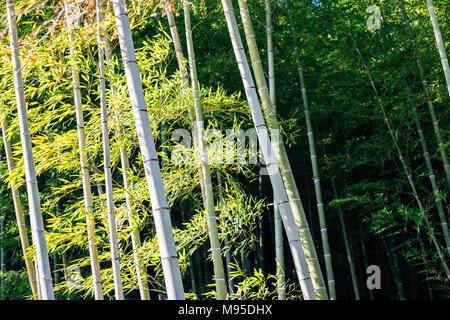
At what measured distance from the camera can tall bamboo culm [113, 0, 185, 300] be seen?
6.72ft

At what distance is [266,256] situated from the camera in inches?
388

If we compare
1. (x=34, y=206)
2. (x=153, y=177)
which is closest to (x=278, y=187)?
(x=153, y=177)

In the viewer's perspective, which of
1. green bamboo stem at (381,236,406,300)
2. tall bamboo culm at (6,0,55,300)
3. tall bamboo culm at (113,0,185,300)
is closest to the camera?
tall bamboo culm at (113,0,185,300)

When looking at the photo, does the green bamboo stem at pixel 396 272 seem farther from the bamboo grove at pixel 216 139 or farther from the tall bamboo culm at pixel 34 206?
the tall bamboo culm at pixel 34 206

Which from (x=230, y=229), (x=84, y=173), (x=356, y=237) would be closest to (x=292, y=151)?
(x=356, y=237)

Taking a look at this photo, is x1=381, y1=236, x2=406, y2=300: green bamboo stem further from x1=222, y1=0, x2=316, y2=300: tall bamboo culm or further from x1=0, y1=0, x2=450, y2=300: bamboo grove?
x1=222, y1=0, x2=316, y2=300: tall bamboo culm

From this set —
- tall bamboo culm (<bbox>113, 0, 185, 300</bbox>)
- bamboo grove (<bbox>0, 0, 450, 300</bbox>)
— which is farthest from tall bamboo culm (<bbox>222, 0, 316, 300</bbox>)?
tall bamboo culm (<bbox>113, 0, 185, 300</bbox>)

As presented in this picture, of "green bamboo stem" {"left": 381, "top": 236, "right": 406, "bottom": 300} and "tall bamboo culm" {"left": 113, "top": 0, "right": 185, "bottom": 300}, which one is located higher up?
"tall bamboo culm" {"left": 113, "top": 0, "right": 185, "bottom": 300}

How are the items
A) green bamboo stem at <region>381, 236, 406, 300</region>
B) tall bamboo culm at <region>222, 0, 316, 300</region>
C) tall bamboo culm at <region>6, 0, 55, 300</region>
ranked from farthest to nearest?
green bamboo stem at <region>381, 236, 406, 300</region> → tall bamboo culm at <region>6, 0, 55, 300</region> → tall bamboo culm at <region>222, 0, 316, 300</region>

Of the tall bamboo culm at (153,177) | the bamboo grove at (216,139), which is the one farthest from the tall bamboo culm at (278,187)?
the tall bamboo culm at (153,177)

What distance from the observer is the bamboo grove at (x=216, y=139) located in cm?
316

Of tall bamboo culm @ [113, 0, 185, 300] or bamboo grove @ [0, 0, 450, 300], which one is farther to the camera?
bamboo grove @ [0, 0, 450, 300]
